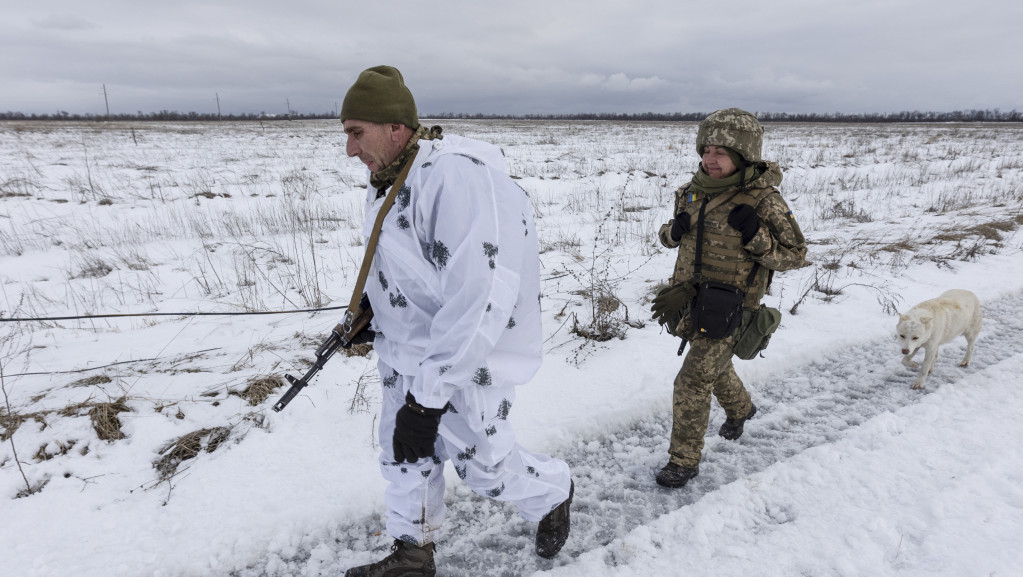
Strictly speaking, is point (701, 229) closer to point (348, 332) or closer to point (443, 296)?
point (443, 296)

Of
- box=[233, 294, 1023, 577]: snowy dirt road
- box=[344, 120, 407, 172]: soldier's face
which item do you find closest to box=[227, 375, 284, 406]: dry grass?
box=[233, 294, 1023, 577]: snowy dirt road

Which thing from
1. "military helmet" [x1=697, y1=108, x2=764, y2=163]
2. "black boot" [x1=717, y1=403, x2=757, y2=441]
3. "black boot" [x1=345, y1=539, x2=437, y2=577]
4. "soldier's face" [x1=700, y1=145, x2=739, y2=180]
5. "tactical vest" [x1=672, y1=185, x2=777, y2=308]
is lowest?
"black boot" [x1=345, y1=539, x2=437, y2=577]

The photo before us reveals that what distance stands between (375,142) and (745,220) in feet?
5.46

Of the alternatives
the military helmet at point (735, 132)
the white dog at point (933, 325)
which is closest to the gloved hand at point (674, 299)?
the military helmet at point (735, 132)

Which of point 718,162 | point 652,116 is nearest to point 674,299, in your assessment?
point 718,162

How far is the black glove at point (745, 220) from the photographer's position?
2.17 m

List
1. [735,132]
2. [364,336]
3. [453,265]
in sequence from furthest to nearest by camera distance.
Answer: [735,132] < [364,336] < [453,265]

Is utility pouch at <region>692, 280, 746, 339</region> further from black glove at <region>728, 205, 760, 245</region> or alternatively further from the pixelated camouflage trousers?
black glove at <region>728, 205, 760, 245</region>

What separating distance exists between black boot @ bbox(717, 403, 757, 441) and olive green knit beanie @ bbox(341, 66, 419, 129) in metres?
2.57

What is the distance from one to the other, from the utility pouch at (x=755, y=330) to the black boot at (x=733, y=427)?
0.61 m

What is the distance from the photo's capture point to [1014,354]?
12.3 ft

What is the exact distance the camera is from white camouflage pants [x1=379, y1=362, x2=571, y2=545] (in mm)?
1790

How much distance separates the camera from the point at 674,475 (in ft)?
8.30

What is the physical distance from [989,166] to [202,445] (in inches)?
827
